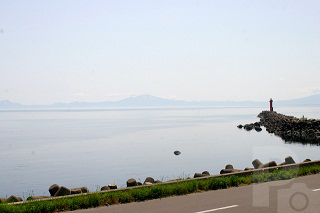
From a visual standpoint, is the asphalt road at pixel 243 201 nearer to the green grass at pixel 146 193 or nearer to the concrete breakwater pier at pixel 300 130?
the green grass at pixel 146 193

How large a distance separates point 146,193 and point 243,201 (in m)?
2.66

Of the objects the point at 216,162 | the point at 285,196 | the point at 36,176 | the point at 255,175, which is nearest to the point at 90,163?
the point at 36,176

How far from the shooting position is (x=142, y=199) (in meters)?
10.5

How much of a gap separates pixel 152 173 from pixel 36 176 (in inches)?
340

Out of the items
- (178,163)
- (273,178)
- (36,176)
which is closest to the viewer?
(273,178)

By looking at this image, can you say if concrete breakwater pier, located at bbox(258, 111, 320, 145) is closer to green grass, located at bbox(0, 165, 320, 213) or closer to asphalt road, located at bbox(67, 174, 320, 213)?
green grass, located at bbox(0, 165, 320, 213)

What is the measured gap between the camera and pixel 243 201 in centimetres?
991

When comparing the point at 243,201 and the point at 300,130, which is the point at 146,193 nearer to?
the point at 243,201

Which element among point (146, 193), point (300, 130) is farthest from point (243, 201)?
point (300, 130)

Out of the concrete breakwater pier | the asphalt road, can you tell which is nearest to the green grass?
the asphalt road

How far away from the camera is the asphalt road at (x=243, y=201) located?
9109 mm

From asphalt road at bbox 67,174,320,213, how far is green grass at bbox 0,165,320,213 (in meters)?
0.35

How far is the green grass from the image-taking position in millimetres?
9516

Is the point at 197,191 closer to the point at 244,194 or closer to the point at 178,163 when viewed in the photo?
the point at 244,194
